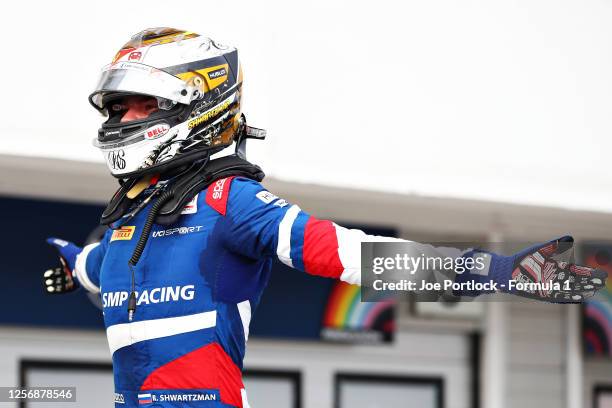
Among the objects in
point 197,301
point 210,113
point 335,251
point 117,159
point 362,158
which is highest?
point 362,158

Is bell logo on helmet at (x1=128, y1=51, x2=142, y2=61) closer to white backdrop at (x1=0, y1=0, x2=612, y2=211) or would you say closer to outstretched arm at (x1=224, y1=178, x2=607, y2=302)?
outstretched arm at (x1=224, y1=178, x2=607, y2=302)

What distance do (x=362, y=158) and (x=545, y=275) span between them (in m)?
4.77

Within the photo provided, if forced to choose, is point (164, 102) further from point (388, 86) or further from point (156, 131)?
point (388, 86)

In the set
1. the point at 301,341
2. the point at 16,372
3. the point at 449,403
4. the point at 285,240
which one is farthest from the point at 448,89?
the point at 285,240

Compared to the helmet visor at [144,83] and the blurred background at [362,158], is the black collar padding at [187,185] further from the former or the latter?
the blurred background at [362,158]

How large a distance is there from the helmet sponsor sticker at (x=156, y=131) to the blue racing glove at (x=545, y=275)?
4.41 feet

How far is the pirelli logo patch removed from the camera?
4.63m

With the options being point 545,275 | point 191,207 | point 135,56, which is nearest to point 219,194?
point 191,207

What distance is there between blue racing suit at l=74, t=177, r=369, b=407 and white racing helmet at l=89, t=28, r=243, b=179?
26cm

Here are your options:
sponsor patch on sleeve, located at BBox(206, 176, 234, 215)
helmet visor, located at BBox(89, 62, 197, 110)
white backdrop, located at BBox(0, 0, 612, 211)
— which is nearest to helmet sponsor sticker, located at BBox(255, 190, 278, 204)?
sponsor patch on sleeve, located at BBox(206, 176, 234, 215)

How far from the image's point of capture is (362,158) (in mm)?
8594

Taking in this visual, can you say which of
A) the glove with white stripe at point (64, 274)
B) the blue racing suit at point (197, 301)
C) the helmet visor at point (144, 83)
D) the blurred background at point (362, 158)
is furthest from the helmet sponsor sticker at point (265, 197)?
the blurred background at point (362, 158)

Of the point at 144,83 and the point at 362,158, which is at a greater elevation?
the point at 362,158

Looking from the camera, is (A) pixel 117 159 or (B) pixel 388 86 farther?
(B) pixel 388 86
